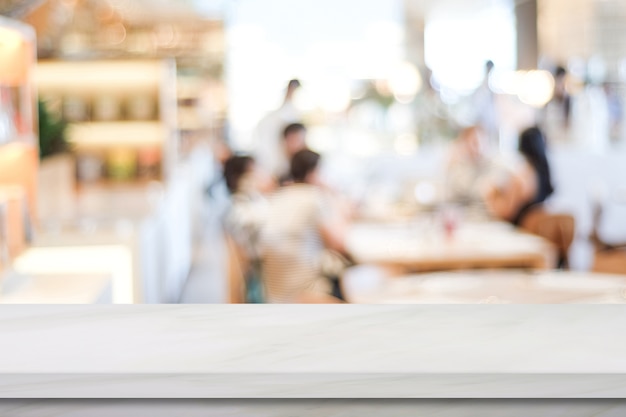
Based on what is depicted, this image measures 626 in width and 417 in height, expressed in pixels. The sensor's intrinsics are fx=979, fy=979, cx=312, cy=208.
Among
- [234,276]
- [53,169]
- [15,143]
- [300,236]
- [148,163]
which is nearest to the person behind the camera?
[15,143]

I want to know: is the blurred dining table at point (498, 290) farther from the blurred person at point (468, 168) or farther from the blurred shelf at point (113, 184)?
the blurred shelf at point (113, 184)

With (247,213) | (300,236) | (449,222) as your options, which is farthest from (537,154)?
(300,236)

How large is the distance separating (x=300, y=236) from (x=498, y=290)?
4.22 ft

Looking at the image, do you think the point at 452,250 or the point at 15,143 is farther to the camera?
the point at 452,250

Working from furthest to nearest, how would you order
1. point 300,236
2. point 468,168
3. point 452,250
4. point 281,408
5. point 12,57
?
point 468,168, point 452,250, point 300,236, point 12,57, point 281,408

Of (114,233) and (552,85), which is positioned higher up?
(552,85)

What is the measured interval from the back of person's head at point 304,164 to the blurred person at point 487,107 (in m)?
4.74

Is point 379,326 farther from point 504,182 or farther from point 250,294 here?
point 504,182

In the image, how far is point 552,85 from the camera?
9.51 metres

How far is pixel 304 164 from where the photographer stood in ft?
16.2

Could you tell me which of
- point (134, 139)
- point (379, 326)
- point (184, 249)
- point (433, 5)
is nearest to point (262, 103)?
point (433, 5)

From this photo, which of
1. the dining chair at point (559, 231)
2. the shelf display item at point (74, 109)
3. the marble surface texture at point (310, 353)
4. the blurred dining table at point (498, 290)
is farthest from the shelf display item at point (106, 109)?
the marble surface texture at point (310, 353)

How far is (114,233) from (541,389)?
435cm

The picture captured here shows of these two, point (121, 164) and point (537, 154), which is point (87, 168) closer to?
point (121, 164)
